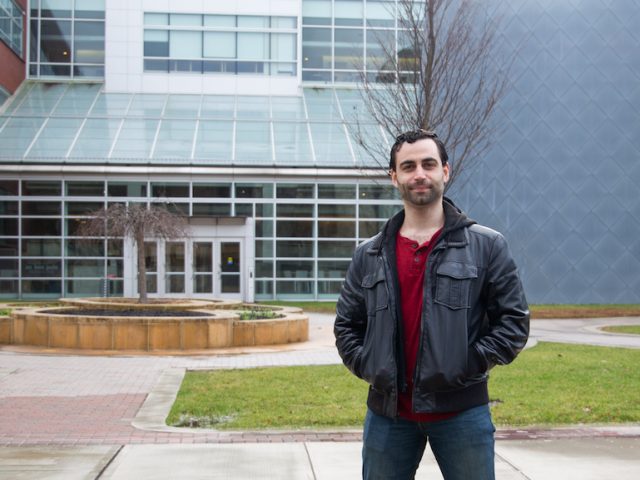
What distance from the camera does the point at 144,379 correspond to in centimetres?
1105

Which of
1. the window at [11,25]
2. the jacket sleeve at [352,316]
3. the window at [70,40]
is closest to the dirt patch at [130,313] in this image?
the jacket sleeve at [352,316]

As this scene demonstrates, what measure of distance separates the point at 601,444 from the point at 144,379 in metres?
6.26

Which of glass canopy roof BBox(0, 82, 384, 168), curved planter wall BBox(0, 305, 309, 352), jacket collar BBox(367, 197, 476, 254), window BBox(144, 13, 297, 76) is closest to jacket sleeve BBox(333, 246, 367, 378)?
jacket collar BBox(367, 197, 476, 254)

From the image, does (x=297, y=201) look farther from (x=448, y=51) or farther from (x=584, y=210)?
(x=448, y=51)

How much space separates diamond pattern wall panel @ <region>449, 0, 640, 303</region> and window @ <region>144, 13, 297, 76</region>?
10039mm

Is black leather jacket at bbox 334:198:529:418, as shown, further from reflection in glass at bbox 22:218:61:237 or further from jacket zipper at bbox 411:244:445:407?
reflection in glass at bbox 22:218:61:237

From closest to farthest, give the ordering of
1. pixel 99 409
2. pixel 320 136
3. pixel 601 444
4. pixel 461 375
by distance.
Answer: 1. pixel 461 375
2. pixel 601 444
3. pixel 99 409
4. pixel 320 136

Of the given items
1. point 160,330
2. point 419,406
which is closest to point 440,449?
point 419,406

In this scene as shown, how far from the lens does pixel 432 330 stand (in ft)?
10.7

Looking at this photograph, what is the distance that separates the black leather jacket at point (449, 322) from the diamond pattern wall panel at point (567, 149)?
1043 inches

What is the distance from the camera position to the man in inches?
129

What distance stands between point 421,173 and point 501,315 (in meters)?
0.68

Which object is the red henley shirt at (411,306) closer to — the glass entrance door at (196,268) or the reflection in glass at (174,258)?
the glass entrance door at (196,268)

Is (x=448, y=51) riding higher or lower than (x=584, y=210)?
higher
